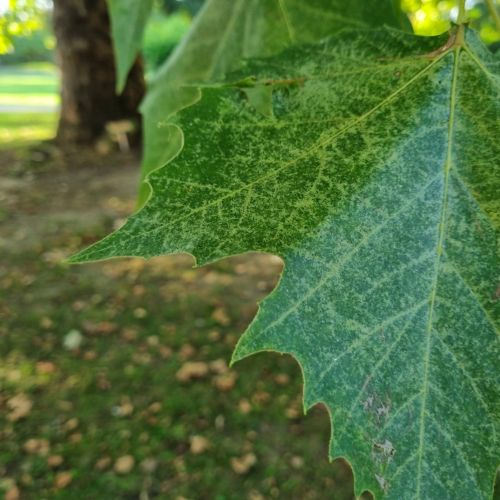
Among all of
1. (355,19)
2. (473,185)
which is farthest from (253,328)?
(355,19)

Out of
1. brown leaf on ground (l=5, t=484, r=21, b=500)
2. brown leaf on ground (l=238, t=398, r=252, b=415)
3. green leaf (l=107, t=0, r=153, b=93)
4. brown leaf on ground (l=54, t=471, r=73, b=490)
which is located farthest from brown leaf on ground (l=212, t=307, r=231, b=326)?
green leaf (l=107, t=0, r=153, b=93)

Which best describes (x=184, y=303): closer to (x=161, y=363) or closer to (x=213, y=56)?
(x=161, y=363)

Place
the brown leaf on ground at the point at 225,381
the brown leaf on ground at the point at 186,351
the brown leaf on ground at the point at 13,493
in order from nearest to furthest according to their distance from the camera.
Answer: the brown leaf on ground at the point at 13,493 → the brown leaf on ground at the point at 225,381 → the brown leaf on ground at the point at 186,351

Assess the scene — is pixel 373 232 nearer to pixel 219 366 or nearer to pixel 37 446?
pixel 37 446

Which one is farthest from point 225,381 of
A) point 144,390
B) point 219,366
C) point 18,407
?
point 18,407

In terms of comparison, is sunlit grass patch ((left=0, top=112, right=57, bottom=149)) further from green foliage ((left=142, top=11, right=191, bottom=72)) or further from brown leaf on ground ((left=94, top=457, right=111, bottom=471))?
brown leaf on ground ((left=94, top=457, right=111, bottom=471))

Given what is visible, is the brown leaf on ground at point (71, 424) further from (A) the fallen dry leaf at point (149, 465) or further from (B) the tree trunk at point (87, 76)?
(B) the tree trunk at point (87, 76)

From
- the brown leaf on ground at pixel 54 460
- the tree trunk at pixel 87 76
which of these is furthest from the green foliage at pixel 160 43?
the brown leaf on ground at pixel 54 460
